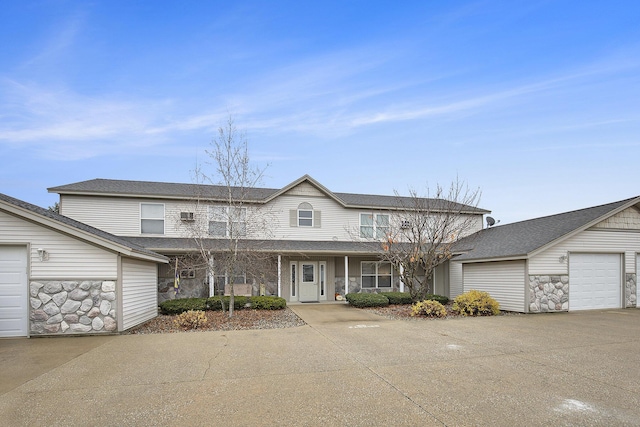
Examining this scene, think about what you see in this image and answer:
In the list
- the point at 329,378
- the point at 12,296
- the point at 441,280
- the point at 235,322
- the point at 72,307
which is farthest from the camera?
the point at 441,280

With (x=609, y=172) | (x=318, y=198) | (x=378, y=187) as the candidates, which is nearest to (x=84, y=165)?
(x=318, y=198)

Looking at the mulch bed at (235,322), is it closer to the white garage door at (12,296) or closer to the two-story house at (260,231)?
the two-story house at (260,231)

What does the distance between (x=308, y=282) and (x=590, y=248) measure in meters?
12.0

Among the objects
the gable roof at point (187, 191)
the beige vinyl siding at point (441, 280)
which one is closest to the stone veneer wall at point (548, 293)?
the gable roof at point (187, 191)

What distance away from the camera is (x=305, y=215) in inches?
757

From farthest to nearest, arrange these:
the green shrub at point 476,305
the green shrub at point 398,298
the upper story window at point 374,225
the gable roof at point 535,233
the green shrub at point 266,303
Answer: the upper story window at point 374,225 → the green shrub at point 398,298 → the green shrub at point 266,303 → the gable roof at point 535,233 → the green shrub at point 476,305

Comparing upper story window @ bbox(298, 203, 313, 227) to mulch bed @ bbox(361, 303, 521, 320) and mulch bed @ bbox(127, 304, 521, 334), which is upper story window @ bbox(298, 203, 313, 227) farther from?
mulch bed @ bbox(361, 303, 521, 320)

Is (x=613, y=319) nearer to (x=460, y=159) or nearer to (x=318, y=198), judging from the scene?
(x=460, y=159)

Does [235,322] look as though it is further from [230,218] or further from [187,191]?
[187,191]

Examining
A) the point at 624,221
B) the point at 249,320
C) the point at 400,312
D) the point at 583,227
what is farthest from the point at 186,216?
the point at 624,221

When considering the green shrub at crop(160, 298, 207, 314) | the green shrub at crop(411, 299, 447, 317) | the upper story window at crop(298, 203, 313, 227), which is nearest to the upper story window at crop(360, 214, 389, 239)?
the upper story window at crop(298, 203, 313, 227)

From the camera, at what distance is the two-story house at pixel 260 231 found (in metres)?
16.7

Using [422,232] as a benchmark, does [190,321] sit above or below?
below

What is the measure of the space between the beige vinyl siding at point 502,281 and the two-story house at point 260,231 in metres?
3.79
